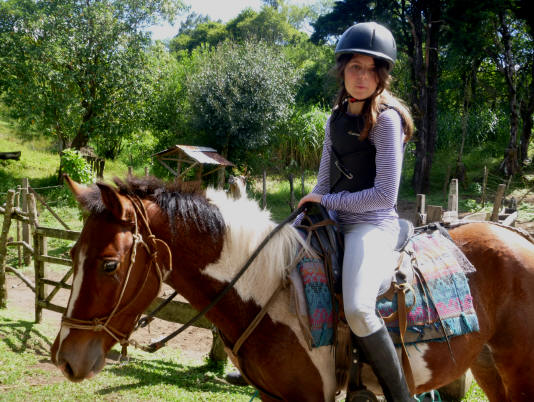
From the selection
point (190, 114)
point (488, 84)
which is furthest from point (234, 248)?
point (488, 84)

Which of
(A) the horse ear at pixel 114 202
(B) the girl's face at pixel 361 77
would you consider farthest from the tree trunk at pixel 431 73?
(A) the horse ear at pixel 114 202

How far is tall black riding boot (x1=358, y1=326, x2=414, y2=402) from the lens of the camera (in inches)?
75.4

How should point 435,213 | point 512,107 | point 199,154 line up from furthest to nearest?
point 512,107, point 199,154, point 435,213

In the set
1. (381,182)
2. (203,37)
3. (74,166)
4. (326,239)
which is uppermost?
(203,37)

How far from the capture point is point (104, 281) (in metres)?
1.76

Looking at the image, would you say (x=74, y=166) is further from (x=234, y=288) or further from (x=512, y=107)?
(x=512, y=107)

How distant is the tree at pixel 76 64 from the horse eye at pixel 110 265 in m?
17.2

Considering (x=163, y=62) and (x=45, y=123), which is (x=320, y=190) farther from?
(x=163, y=62)

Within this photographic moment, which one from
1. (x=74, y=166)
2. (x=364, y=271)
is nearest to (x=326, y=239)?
(x=364, y=271)

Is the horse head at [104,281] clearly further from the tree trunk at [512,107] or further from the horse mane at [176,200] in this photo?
the tree trunk at [512,107]

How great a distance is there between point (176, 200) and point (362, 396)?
1358 mm

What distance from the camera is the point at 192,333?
632cm

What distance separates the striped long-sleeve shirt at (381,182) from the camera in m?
2.02

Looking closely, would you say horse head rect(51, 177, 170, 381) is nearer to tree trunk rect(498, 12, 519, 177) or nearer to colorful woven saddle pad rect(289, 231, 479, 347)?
colorful woven saddle pad rect(289, 231, 479, 347)
